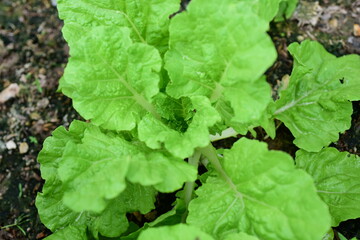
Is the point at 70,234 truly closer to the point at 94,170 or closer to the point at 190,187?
the point at 94,170

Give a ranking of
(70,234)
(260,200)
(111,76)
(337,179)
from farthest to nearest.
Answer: (337,179), (70,234), (111,76), (260,200)

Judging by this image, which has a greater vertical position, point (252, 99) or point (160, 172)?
point (252, 99)

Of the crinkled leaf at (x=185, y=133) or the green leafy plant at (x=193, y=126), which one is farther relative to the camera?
the crinkled leaf at (x=185, y=133)

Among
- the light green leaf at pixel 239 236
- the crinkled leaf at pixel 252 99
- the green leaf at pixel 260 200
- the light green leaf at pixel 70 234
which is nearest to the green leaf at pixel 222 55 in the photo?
the crinkled leaf at pixel 252 99

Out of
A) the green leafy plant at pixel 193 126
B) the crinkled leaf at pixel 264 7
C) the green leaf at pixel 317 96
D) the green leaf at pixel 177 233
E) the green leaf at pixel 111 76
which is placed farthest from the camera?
the green leaf at pixel 317 96

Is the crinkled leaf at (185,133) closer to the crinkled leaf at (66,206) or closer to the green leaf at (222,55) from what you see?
the green leaf at (222,55)

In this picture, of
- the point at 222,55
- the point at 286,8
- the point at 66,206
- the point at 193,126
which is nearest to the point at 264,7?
the point at 222,55

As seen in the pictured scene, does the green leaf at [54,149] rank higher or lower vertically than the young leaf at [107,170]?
lower
